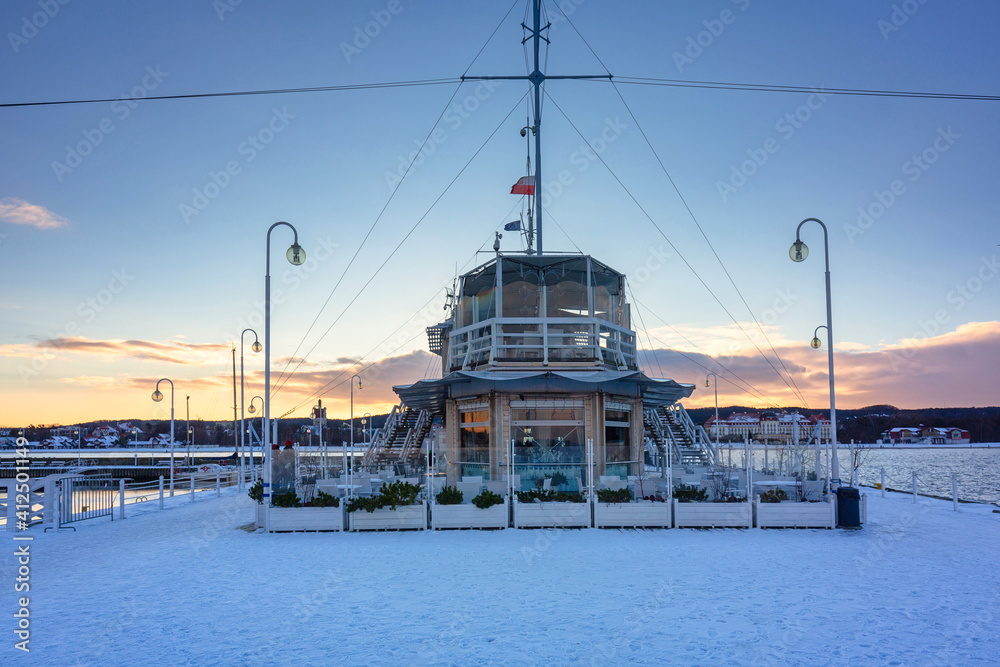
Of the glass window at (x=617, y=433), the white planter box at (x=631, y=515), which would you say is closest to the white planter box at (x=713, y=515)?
the white planter box at (x=631, y=515)

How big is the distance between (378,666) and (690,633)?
4314mm

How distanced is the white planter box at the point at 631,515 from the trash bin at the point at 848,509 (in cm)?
481

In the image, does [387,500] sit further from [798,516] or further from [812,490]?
[812,490]

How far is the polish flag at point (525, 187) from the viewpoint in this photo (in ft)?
105

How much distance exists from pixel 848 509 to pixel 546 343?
40.0 feet

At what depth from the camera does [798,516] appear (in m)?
18.9

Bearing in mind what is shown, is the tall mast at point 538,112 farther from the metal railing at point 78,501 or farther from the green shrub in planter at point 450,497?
the metal railing at point 78,501

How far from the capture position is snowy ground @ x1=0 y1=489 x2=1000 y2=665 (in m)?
8.62

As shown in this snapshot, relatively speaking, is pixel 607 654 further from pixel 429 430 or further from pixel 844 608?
pixel 429 430

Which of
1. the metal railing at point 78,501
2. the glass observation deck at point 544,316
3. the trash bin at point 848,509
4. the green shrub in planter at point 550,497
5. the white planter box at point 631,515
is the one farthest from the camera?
the glass observation deck at point 544,316

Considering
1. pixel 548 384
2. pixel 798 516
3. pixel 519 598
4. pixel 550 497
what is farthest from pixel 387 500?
pixel 798 516

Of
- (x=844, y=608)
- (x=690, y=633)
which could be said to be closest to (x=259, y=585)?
(x=690, y=633)

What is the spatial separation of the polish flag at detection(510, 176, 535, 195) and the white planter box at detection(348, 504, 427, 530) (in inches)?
702

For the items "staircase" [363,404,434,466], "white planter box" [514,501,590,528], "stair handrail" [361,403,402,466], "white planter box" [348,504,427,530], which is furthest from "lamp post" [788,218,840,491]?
"stair handrail" [361,403,402,466]
